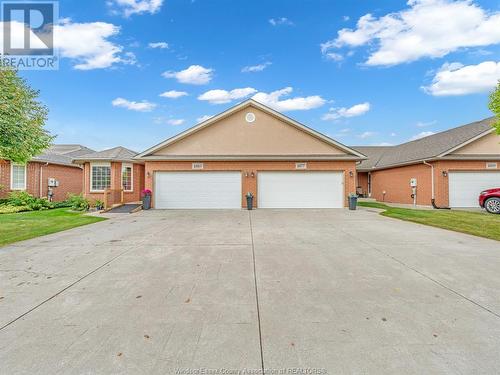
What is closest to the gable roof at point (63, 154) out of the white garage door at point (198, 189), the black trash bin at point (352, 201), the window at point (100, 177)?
the window at point (100, 177)

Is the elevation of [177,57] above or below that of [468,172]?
above

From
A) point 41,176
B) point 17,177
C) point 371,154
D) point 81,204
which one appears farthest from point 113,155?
point 371,154

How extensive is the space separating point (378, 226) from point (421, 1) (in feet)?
33.9

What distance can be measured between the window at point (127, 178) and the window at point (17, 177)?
6.34 meters

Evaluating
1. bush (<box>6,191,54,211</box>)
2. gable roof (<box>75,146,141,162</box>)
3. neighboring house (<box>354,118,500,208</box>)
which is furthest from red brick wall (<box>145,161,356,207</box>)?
bush (<box>6,191,54,211</box>)

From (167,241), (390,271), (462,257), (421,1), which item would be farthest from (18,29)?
(421,1)

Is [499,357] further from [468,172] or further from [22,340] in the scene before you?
[468,172]

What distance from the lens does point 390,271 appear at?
4062 millimetres

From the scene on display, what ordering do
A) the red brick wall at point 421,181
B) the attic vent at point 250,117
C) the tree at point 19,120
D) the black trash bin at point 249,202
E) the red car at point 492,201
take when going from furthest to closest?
the attic vent at point 250,117 < the red brick wall at point 421,181 < the black trash bin at point 249,202 < the red car at point 492,201 < the tree at point 19,120

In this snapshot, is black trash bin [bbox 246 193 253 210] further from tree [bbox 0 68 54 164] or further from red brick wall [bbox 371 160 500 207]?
red brick wall [bbox 371 160 500 207]

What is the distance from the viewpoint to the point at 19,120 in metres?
7.79

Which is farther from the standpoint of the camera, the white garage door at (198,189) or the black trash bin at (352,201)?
the white garage door at (198,189)

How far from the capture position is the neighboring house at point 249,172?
13.9 meters

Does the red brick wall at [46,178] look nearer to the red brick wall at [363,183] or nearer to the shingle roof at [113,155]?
the shingle roof at [113,155]
